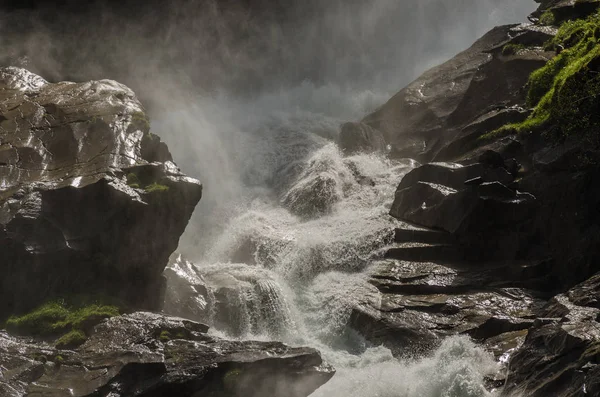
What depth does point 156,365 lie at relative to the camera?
35.8 ft

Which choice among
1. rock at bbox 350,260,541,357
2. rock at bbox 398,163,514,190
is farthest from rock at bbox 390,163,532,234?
rock at bbox 350,260,541,357

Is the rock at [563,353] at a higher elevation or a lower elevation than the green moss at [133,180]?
lower

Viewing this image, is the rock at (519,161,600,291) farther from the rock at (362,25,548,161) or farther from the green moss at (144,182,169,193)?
the green moss at (144,182,169,193)

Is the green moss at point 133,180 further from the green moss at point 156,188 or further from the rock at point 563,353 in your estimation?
the rock at point 563,353

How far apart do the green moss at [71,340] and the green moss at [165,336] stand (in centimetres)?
154

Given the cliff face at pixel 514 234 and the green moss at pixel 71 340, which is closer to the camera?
the green moss at pixel 71 340

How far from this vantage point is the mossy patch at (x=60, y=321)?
1212 centimetres

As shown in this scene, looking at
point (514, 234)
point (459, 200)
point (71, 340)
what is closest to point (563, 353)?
point (514, 234)

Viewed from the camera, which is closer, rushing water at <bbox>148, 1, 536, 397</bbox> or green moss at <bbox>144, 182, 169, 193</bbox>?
rushing water at <bbox>148, 1, 536, 397</bbox>

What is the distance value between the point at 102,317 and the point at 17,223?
3.07 meters

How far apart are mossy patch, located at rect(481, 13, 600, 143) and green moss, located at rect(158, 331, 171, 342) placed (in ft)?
41.2

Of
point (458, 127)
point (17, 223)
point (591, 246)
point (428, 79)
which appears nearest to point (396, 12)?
point (428, 79)

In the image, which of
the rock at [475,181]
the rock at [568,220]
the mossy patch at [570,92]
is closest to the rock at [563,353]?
the rock at [568,220]

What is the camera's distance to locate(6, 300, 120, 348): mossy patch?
1212cm
